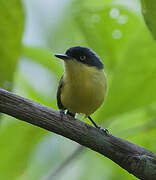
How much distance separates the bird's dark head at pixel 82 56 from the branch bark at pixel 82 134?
175 cm

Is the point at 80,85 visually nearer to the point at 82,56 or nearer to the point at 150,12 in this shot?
the point at 82,56

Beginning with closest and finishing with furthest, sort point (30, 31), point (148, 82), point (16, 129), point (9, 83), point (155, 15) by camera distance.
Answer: point (155, 15) < point (9, 83) < point (148, 82) < point (16, 129) < point (30, 31)

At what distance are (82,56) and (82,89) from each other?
675 mm

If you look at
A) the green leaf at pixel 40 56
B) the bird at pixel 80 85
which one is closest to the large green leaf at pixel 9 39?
the green leaf at pixel 40 56

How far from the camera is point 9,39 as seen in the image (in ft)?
7.70

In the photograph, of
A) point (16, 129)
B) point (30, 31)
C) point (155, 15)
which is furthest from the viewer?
point (30, 31)

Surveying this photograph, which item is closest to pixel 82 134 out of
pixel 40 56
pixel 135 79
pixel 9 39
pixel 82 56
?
pixel 135 79

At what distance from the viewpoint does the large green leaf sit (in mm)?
2240

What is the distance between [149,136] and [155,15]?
1.64m

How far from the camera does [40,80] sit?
13.3 feet

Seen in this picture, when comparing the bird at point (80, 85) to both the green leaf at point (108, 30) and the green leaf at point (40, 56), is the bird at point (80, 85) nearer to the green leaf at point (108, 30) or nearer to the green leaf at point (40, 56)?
the green leaf at point (40, 56)

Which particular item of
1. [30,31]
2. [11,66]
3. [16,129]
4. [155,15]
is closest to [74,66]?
[30,31]

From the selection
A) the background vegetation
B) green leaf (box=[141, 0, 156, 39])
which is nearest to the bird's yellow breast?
the background vegetation

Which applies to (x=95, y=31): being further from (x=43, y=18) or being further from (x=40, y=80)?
(x=43, y=18)
